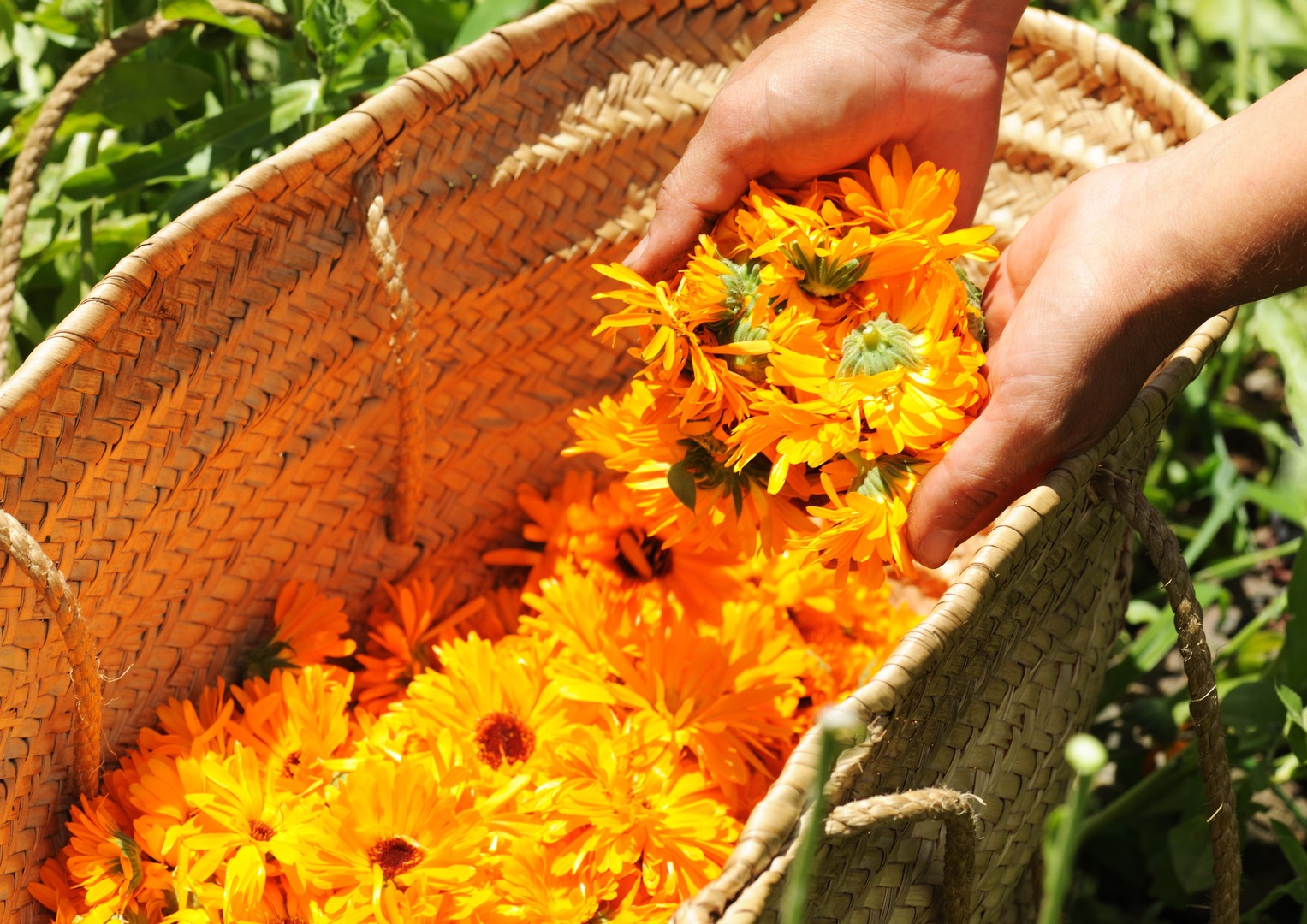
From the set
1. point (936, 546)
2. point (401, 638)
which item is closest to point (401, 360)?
point (401, 638)

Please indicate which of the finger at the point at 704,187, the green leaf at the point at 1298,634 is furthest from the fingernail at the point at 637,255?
the green leaf at the point at 1298,634

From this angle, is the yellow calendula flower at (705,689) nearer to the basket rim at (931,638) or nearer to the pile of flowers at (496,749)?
the pile of flowers at (496,749)

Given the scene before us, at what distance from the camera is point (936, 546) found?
2.74 feet

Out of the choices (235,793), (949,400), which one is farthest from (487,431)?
(949,400)

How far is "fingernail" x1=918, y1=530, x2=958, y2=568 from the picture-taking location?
32.9 inches

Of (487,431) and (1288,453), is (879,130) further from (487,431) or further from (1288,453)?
(1288,453)

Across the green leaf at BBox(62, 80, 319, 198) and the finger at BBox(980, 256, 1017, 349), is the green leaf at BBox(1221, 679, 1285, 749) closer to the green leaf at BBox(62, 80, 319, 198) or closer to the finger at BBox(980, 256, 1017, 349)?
the finger at BBox(980, 256, 1017, 349)

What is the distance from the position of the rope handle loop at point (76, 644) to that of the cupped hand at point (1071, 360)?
2.01ft

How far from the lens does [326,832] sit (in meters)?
0.89

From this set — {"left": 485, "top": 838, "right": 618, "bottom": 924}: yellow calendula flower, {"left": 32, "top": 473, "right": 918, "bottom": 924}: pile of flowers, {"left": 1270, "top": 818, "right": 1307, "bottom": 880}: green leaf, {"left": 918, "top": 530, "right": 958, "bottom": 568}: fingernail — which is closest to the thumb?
{"left": 918, "top": 530, "right": 958, "bottom": 568}: fingernail

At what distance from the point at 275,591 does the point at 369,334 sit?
0.27m

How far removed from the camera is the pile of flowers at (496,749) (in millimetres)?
900

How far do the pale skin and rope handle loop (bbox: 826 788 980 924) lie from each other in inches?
7.3

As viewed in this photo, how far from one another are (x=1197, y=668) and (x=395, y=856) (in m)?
0.62
